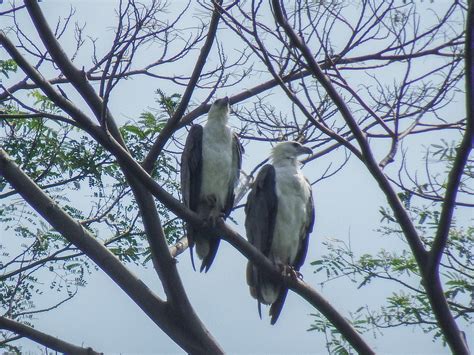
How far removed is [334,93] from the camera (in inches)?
166

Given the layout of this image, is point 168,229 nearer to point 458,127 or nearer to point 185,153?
point 185,153

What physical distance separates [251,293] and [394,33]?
2469 mm

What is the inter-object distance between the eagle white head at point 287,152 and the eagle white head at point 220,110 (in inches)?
22.0

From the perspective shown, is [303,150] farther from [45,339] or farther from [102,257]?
[45,339]

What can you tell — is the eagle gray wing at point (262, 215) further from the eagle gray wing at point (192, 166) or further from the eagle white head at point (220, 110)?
the eagle white head at point (220, 110)

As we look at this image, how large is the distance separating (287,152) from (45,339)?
3149 millimetres

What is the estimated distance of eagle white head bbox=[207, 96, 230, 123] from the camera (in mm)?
7247

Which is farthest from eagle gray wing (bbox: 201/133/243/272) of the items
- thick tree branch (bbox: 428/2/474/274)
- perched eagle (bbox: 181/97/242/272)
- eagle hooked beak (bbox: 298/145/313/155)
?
thick tree branch (bbox: 428/2/474/274)

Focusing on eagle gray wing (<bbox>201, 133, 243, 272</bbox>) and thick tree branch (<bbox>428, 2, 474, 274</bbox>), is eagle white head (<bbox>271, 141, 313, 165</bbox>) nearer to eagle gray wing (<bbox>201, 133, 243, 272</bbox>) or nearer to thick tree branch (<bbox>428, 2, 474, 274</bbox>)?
eagle gray wing (<bbox>201, 133, 243, 272</bbox>)

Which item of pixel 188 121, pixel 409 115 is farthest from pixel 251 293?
pixel 409 115

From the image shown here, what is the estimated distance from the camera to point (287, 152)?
7.25m

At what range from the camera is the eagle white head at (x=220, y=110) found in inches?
285

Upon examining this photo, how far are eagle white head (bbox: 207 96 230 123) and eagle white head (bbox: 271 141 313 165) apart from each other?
559mm

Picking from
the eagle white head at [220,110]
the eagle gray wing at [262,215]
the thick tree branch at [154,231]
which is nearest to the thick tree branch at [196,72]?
the thick tree branch at [154,231]
